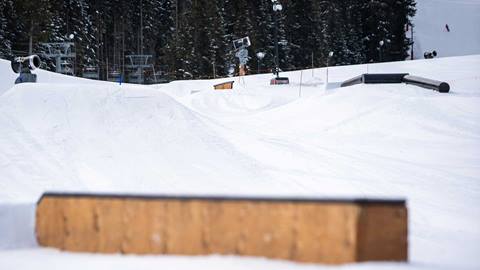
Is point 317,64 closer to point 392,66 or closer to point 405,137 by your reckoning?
point 392,66

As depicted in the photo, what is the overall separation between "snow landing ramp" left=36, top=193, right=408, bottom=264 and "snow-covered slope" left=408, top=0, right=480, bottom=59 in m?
78.6

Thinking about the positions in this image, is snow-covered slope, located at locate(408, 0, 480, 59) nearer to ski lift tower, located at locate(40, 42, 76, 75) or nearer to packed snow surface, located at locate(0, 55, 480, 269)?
ski lift tower, located at locate(40, 42, 76, 75)

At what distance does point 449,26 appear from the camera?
3489 inches

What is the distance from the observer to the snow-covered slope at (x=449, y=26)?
7925cm

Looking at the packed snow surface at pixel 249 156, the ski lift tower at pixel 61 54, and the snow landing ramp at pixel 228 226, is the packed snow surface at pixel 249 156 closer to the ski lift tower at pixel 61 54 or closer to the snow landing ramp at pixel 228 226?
the snow landing ramp at pixel 228 226

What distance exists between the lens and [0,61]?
30359mm

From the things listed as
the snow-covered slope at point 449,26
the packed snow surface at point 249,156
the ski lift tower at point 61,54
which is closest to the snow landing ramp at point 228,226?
the packed snow surface at point 249,156

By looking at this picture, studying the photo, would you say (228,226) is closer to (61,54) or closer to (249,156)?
(249,156)

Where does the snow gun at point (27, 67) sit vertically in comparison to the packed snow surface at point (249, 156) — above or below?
above

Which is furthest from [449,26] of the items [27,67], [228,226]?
[228,226]

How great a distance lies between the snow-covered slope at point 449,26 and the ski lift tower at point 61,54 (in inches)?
2161

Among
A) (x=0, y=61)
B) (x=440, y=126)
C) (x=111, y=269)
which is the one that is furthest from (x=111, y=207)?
(x=0, y=61)

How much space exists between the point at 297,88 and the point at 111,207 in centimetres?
2671

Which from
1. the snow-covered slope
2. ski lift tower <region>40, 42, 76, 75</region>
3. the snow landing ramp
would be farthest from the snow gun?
the snow-covered slope
